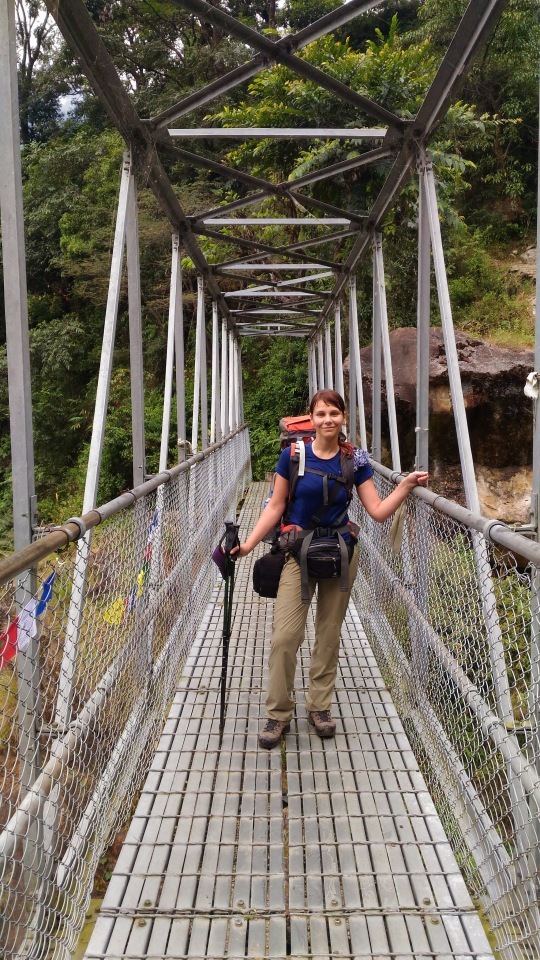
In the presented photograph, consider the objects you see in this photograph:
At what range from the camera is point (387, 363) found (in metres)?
4.68

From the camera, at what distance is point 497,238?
1661 centimetres

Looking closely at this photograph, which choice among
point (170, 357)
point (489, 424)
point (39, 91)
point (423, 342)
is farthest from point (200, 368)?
point (39, 91)

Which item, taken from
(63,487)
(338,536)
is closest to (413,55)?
(338,536)

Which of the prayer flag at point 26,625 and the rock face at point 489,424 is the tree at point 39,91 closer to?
the rock face at point 489,424

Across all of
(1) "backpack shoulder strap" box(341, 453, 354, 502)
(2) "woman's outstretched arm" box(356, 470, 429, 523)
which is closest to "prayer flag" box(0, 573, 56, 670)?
(1) "backpack shoulder strap" box(341, 453, 354, 502)

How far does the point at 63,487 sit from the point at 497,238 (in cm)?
1157

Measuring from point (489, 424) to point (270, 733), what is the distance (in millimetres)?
5914

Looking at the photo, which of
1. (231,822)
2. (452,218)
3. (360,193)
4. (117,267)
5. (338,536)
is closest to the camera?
(231,822)

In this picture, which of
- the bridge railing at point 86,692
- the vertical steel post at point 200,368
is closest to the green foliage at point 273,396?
the vertical steel post at point 200,368

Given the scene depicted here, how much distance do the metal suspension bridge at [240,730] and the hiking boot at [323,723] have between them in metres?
0.05

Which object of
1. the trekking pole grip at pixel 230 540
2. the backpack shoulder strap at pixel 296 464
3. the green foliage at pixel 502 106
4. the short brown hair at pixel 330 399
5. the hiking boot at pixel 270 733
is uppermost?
the green foliage at pixel 502 106

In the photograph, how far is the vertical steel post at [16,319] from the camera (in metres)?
2.02

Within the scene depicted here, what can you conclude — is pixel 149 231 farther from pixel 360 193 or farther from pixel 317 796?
pixel 317 796

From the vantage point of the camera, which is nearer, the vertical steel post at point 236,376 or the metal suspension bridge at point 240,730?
the metal suspension bridge at point 240,730
